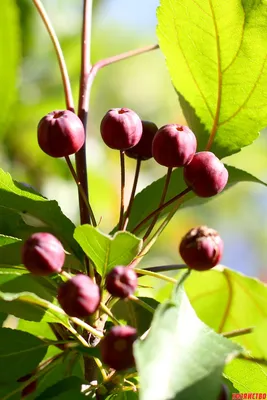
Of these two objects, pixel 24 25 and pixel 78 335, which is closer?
pixel 78 335

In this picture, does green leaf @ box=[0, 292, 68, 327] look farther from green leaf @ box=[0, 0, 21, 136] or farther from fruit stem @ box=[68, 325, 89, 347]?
green leaf @ box=[0, 0, 21, 136]

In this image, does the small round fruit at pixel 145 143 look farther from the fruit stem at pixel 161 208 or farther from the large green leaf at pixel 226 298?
the large green leaf at pixel 226 298

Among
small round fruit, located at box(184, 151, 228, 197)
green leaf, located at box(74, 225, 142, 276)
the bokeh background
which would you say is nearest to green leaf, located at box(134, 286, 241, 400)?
green leaf, located at box(74, 225, 142, 276)

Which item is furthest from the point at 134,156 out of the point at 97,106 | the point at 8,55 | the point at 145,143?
the point at 97,106

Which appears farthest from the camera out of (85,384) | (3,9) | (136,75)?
(136,75)

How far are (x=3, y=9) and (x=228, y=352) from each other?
1.52m

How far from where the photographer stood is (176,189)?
1.22 meters

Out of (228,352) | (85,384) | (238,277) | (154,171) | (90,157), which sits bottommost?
(154,171)

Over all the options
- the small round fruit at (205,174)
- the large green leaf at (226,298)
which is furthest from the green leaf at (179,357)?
the large green leaf at (226,298)

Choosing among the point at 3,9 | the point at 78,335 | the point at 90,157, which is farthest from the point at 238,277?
→ the point at 90,157

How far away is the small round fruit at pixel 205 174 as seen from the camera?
1.06 m

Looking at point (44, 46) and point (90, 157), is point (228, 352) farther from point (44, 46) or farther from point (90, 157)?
point (44, 46)

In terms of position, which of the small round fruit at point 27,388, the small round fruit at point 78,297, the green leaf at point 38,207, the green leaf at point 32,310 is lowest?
the small round fruit at point 27,388

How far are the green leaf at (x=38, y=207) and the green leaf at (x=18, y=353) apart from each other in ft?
0.47
